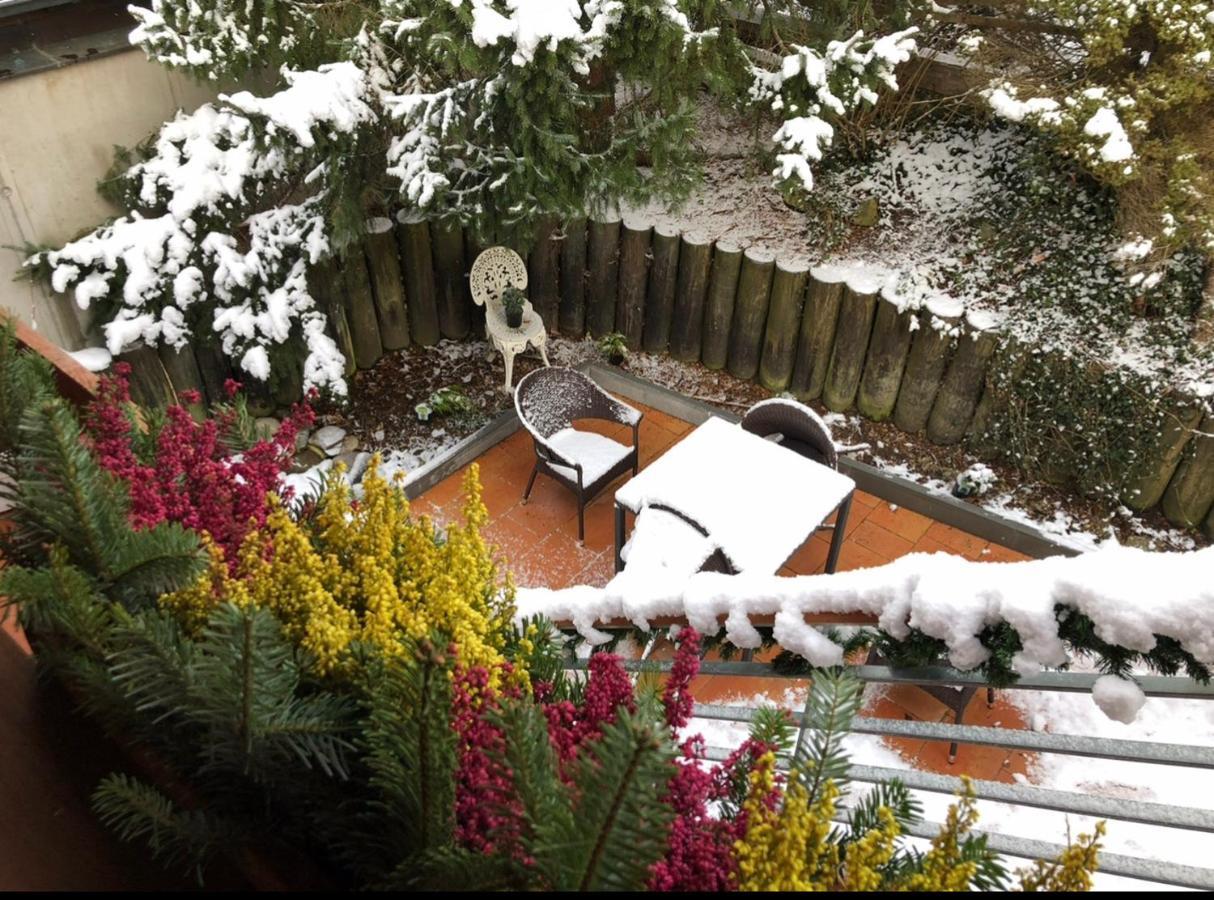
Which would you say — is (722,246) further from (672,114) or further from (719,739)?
(719,739)

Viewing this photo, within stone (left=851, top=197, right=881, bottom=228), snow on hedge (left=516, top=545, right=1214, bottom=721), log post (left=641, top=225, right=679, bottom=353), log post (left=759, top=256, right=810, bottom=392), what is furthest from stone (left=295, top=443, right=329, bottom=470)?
snow on hedge (left=516, top=545, right=1214, bottom=721)

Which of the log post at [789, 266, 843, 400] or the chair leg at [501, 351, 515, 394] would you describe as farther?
the chair leg at [501, 351, 515, 394]

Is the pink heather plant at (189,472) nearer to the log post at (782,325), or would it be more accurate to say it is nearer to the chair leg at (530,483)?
the chair leg at (530,483)

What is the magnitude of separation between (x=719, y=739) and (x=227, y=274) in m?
3.13

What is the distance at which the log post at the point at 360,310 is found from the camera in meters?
4.92

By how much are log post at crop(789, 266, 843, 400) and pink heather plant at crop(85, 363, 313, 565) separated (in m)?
3.68

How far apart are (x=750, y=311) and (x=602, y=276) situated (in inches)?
36.0

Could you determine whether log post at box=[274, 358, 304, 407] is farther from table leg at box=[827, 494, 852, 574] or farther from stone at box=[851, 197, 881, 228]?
stone at box=[851, 197, 881, 228]

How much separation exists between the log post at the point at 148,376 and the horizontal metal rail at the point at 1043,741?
3.63m

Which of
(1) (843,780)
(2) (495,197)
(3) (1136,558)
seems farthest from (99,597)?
(2) (495,197)

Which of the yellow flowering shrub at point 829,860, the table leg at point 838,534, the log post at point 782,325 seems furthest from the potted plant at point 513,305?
the yellow flowering shrub at point 829,860

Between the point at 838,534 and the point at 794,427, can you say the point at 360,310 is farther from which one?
the point at 838,534

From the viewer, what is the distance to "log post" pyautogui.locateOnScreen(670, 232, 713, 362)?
499 cm

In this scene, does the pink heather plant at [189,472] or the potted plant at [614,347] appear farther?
the potted plant at [614,347]
